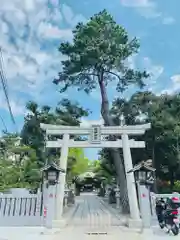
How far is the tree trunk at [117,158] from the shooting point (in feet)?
36.1

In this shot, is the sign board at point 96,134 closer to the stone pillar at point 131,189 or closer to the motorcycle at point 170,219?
the stone pillar at point 131,189

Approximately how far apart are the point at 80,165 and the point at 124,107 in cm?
1182

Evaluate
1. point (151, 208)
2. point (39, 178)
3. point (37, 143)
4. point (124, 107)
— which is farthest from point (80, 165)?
point (151, 208)

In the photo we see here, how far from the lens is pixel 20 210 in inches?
285

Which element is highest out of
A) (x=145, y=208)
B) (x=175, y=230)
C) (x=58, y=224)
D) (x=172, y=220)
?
(x=145, y=208)

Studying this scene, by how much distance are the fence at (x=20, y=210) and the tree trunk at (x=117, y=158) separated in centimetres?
457

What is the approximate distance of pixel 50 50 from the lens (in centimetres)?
1102

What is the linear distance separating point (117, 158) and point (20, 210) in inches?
206

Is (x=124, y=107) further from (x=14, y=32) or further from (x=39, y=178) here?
(x=14, y=32)

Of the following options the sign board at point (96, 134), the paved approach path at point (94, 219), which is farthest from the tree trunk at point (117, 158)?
the sign board at point (96, 134)

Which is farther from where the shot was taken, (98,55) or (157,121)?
(157,121)

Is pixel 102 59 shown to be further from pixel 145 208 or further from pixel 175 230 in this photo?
pixel 175 230

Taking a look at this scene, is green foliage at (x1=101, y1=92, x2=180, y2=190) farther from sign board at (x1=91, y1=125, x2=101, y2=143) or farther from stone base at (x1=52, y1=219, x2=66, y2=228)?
stone base at (x1=52, y1=219, x2=66, y2=228)

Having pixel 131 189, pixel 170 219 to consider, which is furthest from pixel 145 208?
pixel 131 189
